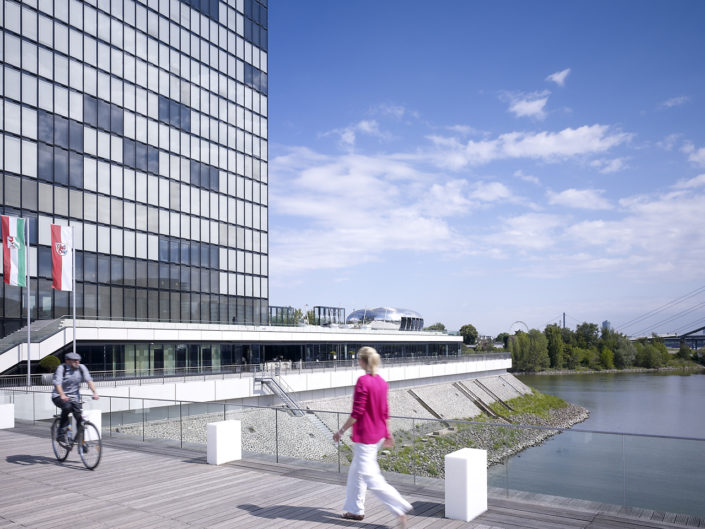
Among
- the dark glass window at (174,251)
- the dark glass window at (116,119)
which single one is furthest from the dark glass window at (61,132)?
the dark glass window at (174,251)

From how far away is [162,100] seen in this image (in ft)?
163

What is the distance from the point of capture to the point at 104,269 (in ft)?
146

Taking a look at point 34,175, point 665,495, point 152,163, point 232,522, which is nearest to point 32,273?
point 34,175

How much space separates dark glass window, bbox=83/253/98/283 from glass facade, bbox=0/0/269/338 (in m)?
0.10

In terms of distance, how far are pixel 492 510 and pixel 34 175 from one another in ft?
129

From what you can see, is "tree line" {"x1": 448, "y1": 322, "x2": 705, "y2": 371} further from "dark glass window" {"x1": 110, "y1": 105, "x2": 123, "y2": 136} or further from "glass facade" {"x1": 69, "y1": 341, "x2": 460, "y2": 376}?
"dark glass window" {"x1": 110, "y1": 105, "x2": 123, "y2": 136}

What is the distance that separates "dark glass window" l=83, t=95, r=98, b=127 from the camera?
1714 inches

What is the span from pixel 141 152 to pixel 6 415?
111ft

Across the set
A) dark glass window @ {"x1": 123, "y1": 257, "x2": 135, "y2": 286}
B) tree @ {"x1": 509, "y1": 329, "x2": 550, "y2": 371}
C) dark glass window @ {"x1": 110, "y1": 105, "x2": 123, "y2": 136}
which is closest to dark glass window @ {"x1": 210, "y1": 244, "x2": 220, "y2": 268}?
dark glass window @ {"x1": 123, "y1": 257, "x2": 135, "y2": 286}

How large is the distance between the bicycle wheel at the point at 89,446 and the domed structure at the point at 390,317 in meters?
81.4

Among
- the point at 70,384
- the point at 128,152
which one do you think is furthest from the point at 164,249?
the point at 70,384

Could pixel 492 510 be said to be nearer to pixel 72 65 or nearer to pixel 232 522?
pixel 232 522

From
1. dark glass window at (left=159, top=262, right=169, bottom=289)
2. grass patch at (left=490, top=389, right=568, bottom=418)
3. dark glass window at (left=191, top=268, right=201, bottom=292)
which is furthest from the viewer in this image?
grass patch at (left=490, top=389, right=568, bottom=418)

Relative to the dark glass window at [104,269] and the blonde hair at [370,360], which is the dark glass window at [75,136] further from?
the blonde hair at [370,360]
